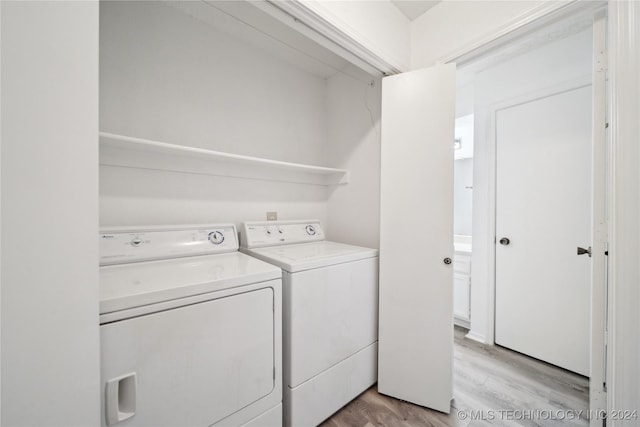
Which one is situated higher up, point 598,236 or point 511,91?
point 511,91

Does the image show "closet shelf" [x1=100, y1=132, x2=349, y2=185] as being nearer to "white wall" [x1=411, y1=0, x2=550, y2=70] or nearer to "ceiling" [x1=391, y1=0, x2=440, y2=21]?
"white wall" [x1=411, y1=0, x2=550, y2=70]

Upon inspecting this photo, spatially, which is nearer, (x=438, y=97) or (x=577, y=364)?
(x=438, y=97)

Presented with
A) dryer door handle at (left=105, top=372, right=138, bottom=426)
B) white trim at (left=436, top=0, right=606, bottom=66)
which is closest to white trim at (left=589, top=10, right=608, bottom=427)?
white trim at (left=436, top=0, right=606, bottom=66)

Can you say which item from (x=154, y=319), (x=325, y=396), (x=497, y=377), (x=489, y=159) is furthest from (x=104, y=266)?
(x=489, y=159)

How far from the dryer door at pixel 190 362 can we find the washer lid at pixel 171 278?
0.06m

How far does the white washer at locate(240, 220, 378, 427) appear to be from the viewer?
1.25m

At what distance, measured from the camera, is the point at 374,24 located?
1.46 m

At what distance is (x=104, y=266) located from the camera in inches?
46.5

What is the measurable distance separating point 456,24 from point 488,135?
1.10 m

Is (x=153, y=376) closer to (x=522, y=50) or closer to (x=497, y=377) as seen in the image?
(x=497, y=377)

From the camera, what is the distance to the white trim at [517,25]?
1.10 metres

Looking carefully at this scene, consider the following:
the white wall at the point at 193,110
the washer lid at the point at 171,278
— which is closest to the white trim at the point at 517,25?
the white wall at the point at 193,110

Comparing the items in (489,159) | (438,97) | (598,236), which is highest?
(438,97)

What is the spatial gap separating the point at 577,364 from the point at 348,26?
9.21 ft
